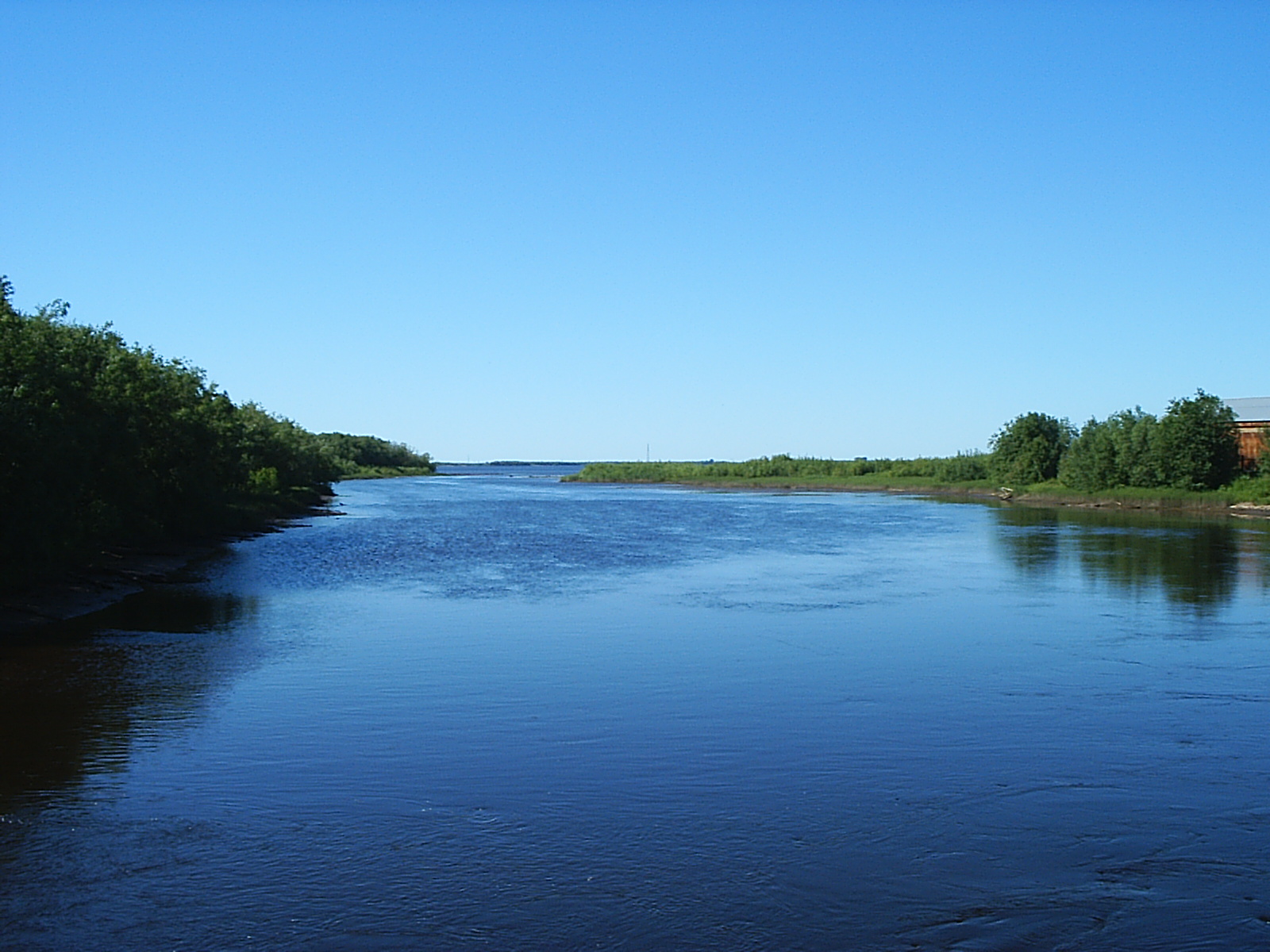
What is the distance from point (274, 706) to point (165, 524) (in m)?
24.0

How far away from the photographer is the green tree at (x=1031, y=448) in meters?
82.0

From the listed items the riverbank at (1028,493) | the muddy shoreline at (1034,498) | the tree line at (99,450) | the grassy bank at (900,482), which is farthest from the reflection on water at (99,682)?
the grassy bank at (900,482)

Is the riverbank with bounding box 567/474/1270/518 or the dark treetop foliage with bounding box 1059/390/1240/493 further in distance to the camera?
the dark treetop foliage with bounding box 1059/390/1240/493

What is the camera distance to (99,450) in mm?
24359

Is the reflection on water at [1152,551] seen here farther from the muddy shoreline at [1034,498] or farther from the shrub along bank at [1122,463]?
the shrub along bank at [1122,463]

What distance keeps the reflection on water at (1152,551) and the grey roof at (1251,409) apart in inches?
789

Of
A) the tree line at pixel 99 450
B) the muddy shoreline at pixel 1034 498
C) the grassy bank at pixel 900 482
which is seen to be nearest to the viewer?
the tree line at pixel 99 450

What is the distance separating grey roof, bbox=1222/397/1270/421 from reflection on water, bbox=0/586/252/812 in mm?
67182

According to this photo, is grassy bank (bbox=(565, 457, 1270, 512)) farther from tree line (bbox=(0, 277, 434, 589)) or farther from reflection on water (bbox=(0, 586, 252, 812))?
reflection on water (bbox=(0, 586, 252, 812))

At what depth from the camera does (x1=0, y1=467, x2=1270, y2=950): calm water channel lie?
7.36 m

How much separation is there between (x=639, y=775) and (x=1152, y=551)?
1197 inches

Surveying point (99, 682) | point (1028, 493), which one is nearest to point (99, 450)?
point (99, 682)

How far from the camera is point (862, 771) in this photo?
10.7 metres

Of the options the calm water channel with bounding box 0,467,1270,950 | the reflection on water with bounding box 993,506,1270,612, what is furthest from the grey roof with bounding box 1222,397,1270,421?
the calm water channel with bounding box 0,467,1270,950
